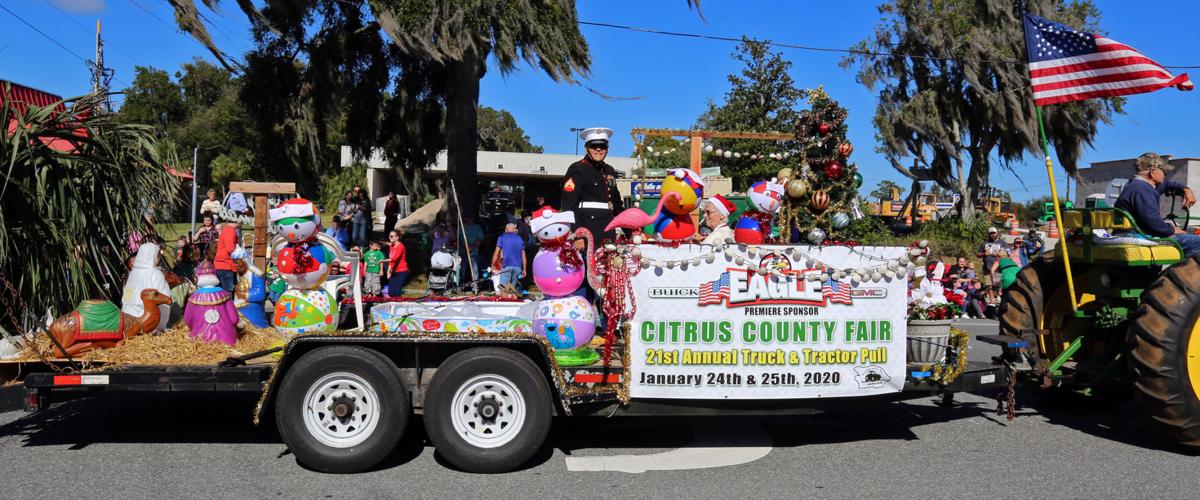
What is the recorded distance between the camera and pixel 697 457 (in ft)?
18.0

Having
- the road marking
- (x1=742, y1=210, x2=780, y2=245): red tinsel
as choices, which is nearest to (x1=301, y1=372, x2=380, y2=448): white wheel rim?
the road marking

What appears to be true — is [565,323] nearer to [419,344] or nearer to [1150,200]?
[419,344]

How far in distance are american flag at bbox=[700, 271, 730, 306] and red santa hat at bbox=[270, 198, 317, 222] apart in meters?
2.86

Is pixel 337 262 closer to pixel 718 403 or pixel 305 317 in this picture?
pixel 305 317

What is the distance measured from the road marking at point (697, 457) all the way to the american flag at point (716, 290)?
109cm

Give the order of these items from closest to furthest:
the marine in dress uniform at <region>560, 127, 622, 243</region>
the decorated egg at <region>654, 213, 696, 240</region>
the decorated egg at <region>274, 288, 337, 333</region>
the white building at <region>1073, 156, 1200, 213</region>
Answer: the decorated egg at <region>274, 288, 337, 333</region> < the decorated egg at <region>654, 213, 696, 240</region> < the marine in dress uniform at <region>560, 127, 622, 243</region> < the white building at <region>1073, 156, 1200, 213</region>

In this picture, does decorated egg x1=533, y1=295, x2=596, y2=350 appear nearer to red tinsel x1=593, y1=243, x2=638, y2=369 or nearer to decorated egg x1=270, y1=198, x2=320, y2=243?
red tinsel x1=593, y1=243, x2=638, y2=369

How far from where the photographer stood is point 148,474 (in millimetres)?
5000

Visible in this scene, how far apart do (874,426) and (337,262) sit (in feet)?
13.9

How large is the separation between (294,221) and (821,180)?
3.97m

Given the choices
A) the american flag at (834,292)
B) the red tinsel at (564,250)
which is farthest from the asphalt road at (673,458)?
the red tinsel at (564,250)

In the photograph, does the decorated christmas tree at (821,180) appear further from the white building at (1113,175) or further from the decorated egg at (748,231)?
the white building at (1113,175)

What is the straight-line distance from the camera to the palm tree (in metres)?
5.31

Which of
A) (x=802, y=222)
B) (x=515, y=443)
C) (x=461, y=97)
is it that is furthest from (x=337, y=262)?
(x=461, y=97)
